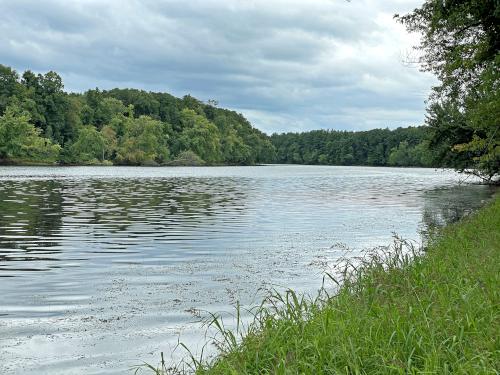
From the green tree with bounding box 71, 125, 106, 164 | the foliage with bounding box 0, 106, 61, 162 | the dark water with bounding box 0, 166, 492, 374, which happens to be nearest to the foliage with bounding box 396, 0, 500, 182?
the dark water with bounding box 0, 166, 492, 374

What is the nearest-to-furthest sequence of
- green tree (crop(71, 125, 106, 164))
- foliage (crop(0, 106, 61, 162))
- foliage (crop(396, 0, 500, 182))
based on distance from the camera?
1. foliage (crop(396, 0, 500, 182))
2. foliage (crop(0, 106, 61, 162))
3. green tree (crop(71, 125, 106, 164))

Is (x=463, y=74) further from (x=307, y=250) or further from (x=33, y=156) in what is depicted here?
(x=33, y=156)

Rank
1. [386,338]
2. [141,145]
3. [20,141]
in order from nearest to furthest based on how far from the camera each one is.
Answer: [386,338]
[20,141]
[141,145]

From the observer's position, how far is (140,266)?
1612 centimetres

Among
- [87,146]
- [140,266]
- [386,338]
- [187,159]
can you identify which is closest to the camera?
[386,338]

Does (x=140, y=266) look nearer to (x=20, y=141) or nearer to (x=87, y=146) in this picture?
(x=20, y=141)

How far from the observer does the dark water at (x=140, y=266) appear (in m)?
9.43

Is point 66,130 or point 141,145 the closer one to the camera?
point 66,130

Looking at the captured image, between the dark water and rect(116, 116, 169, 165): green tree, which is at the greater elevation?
rect(116, 116, 169, 165): green tree

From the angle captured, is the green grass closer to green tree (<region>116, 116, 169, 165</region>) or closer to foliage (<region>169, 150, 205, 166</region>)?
green tree (<region>116, 116, 169, 165</region>)

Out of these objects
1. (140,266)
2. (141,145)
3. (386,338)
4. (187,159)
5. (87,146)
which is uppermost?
(141,145)

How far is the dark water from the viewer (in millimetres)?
9430

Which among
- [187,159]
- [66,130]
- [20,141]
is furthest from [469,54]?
[187,159]

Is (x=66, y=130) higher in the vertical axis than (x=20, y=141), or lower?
higher
